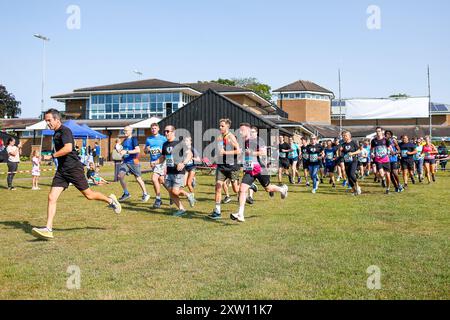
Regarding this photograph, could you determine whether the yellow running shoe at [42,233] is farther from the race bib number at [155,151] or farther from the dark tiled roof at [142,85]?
the dark tiled roof at [142,85]

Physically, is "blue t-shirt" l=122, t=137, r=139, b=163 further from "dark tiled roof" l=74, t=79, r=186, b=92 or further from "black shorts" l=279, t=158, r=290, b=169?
"dark tiled roof" l=74, t=79, r=186, b=92

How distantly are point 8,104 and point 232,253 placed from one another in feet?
281

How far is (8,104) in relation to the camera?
3204 inches

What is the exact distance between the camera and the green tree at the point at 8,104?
7771 cm

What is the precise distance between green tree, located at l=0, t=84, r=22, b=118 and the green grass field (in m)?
74.5

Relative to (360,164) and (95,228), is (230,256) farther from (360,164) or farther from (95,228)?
(360,164)

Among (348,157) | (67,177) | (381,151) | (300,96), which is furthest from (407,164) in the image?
(300,96)

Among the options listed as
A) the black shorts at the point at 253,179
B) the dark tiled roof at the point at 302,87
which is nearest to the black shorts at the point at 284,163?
the black shorts at the point at 253,179

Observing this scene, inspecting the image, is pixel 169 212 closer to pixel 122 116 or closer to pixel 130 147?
pixel 130 147

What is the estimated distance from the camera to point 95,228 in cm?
845

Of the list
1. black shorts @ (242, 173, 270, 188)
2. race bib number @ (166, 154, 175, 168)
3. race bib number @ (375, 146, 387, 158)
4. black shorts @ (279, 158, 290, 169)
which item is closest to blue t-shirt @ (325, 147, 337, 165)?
black shorts @ (279, 158, 290, 169)

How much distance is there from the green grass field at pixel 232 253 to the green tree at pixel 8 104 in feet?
245
